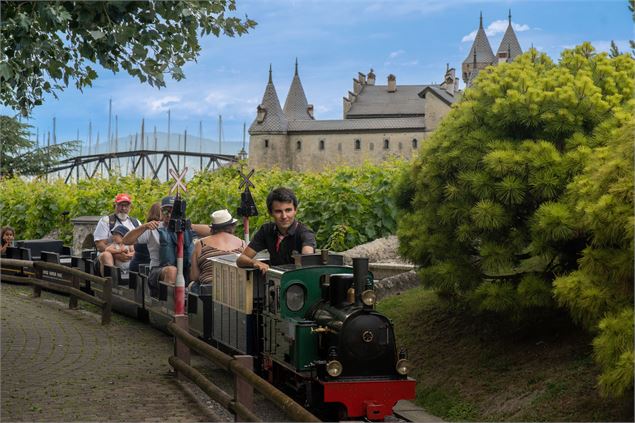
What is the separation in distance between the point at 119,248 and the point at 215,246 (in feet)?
17.6

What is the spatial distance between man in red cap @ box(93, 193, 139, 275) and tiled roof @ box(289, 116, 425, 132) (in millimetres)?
83208

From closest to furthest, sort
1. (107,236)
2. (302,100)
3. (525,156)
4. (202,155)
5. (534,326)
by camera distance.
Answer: (525,156) → (534,326) → (107,236) → (202,155) → (302,100)

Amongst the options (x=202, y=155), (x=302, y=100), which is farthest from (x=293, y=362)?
(x=302, y=100)

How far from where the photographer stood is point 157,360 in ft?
43.4

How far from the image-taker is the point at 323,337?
9766 millimetres

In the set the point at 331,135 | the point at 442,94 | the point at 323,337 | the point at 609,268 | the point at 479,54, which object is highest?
the point at 479,54

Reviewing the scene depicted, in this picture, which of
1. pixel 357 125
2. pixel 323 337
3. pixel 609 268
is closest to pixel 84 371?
pixel 323 337

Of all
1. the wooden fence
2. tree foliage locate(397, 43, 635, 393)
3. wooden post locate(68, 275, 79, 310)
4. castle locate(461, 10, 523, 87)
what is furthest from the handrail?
castle locate(461, 10, 523, 87)

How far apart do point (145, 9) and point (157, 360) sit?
4.88 metres

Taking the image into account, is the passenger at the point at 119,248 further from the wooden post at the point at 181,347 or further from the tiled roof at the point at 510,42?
the tiled roof at the point at 510,42

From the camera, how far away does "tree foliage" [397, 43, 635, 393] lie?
40.0 ft

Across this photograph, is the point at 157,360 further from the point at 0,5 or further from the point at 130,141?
the point at 130,141

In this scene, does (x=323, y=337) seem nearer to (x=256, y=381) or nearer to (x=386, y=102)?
(x=256, y=381)

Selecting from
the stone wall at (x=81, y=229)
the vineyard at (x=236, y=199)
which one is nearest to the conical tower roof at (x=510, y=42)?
the vineyard at (x=236, y=199)
